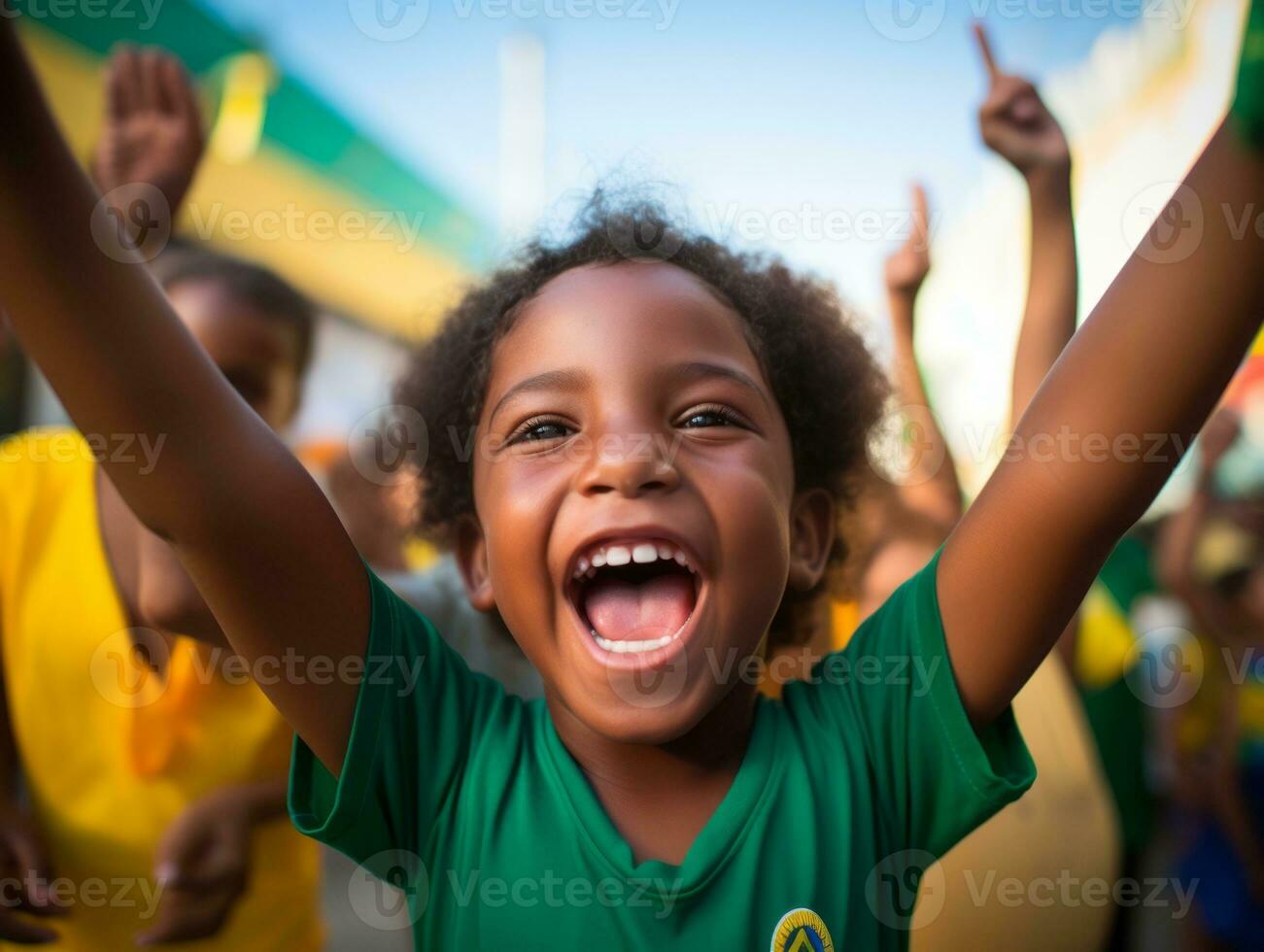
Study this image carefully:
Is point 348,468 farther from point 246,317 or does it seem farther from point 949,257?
point 949,257

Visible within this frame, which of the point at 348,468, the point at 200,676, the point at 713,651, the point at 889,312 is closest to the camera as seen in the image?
the point at 713,651

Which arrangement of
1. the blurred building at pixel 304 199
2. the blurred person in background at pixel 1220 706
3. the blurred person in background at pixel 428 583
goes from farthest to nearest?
the blurred building at pixel 304 199, the blurred person in background at pixel 1220 706, the blurred person in background at pixel 428 583

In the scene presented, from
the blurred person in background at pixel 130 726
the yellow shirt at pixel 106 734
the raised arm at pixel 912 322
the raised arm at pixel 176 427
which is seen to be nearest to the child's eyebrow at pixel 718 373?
the raised arm at pixel 176 427

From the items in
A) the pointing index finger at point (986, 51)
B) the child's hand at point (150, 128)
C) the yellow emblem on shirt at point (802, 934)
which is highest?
the pointing index finger at point (986, 51)

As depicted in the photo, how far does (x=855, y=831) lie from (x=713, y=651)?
232mm

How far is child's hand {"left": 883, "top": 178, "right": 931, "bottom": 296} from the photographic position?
5.05ft

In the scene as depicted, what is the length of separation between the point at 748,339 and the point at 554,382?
0.24 metres

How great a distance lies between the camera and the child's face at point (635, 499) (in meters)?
0.86

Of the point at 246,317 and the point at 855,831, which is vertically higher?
the point at 246,317

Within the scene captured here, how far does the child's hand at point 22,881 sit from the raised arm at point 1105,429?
1.24m

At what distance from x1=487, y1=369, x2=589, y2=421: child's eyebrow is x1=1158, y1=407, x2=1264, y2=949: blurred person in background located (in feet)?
7.05

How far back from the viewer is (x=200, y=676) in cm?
147

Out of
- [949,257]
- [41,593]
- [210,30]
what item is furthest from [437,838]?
[210,30]

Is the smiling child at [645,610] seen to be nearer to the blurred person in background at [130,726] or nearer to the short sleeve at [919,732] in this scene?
the short sleeve at [919,732]
